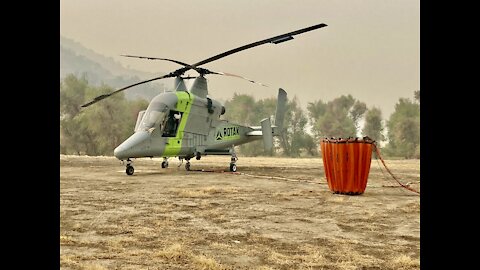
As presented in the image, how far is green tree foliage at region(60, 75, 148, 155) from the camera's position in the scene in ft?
152

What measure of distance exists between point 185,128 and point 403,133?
4015 centimetres

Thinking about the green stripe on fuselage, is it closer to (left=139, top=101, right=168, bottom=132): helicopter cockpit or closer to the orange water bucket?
(left=139, top=101, right=168, bottom=132): helicopter cockpit

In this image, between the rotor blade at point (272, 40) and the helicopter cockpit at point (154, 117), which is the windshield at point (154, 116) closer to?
the helicopter cockpit at point (154, 117)

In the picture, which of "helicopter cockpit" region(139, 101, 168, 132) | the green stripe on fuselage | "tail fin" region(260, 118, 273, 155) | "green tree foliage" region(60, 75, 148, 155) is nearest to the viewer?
"helicopter cockpit" region(139, 101, 168, 132)

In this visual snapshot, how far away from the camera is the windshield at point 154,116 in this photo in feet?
47.7

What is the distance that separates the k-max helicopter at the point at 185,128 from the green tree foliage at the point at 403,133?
35.2 metres

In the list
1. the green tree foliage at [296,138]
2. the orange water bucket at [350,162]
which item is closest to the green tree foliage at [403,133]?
the green tree foliage at [296,138]

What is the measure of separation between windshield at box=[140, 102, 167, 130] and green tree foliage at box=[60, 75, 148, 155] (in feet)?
105

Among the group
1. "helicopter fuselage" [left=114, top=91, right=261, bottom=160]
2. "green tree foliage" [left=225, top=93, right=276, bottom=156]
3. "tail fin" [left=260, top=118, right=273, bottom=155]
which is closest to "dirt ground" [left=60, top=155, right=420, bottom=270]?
"helicopter fuselage" [left=114, top=91, right=261, bottom=160]
